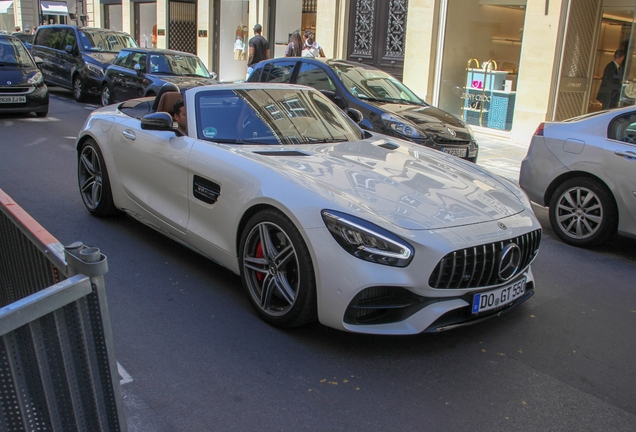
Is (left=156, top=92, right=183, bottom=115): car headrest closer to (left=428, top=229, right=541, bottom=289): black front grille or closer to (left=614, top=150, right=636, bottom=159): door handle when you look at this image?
(left=428, top=229, right=541, bottom=289): black front grille

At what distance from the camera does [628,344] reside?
4105 millimetres

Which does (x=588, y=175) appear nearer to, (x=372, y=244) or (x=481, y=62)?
(x=372, y=244)

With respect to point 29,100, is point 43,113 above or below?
below

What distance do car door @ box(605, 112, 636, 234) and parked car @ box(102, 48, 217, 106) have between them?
9.25m

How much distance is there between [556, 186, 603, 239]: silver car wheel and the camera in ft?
20.3

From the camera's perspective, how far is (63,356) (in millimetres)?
1795

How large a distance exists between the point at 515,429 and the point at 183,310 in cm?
225

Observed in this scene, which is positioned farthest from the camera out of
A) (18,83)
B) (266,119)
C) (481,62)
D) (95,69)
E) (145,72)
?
(95,69)

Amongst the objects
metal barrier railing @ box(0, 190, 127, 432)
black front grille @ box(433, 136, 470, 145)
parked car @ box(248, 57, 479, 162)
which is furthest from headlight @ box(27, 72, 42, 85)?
metal barrier railing @ box(0, 190, 127, 432)

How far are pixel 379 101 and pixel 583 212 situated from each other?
4.41 meters

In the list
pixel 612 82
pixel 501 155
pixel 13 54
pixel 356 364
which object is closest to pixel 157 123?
pixel 356 364

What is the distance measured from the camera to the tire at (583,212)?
6.08m

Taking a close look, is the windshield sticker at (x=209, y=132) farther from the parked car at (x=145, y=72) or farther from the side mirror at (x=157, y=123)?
the parked car at (x=145, y=72)

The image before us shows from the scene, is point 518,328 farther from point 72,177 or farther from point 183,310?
point 72,177
